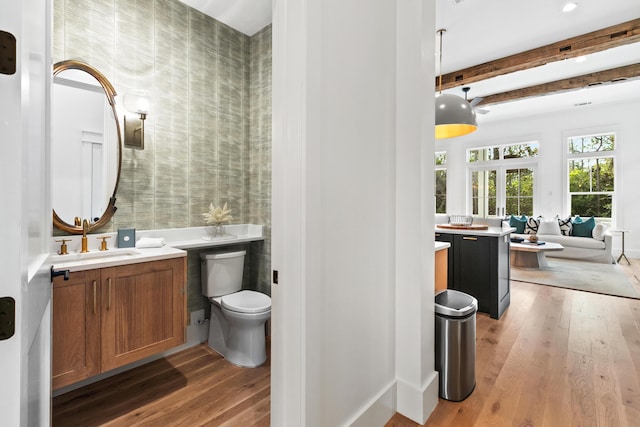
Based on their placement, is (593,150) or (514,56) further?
(593,150)

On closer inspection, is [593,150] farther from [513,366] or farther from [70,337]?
[70,337]

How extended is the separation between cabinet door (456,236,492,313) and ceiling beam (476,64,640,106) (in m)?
3.74

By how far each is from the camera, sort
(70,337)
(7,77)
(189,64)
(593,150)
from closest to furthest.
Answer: (7,77), (70,337), (189,64), (593,150)

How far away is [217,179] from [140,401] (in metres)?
1.74

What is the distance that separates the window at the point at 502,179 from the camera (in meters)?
7.25

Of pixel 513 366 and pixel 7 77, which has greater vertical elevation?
pixel 7 77

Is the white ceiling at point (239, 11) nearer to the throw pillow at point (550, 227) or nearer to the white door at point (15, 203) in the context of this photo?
the white door at point (15, 203)

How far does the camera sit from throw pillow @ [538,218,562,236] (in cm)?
622

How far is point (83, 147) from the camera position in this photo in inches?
81.1

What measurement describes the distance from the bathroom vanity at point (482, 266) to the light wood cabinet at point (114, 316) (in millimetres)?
2792

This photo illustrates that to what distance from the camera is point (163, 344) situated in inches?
74.9

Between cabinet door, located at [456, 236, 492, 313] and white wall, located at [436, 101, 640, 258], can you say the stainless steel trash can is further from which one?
white wall, located at [436, 101, 640, 258]

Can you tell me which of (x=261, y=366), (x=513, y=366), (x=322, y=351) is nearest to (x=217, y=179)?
(x=261, y=366)

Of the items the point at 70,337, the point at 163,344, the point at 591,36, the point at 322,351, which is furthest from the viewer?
the point at 591,36
